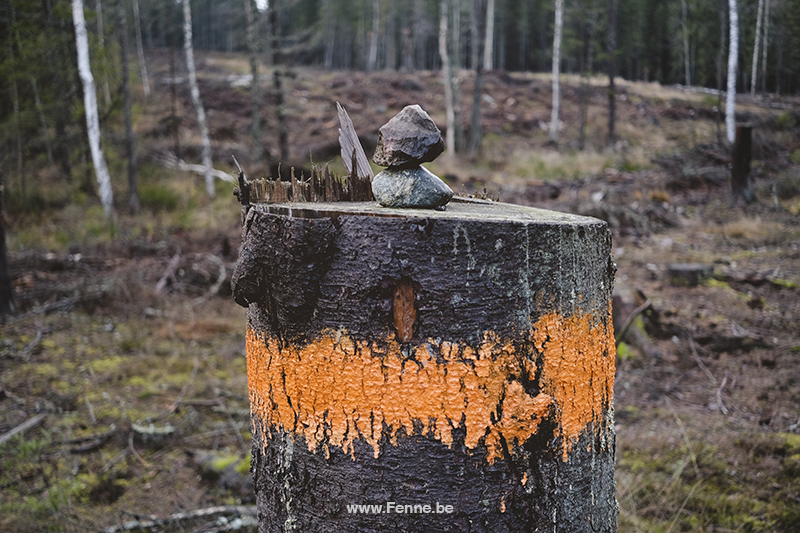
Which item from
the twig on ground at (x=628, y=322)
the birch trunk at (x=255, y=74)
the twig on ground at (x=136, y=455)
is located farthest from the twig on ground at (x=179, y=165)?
the twig on ground at (x=628, y=322)

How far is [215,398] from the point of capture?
393cm

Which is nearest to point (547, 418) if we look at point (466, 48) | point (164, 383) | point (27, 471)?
point (27, 471)

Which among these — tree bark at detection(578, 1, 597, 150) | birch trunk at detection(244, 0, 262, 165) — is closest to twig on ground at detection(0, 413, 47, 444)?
birch trunk at detection(244, 0, 262, 165)

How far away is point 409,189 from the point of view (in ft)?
4.38

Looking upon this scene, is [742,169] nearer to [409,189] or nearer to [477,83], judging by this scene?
[477,83]

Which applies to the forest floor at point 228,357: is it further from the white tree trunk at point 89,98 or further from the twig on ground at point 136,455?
the white tree trunk at point 89,98

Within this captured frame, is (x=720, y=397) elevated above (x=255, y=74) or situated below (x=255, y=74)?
below

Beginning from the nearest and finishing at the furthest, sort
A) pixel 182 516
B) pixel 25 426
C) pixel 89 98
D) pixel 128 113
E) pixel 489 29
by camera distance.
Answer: pixel 182 516, pixel 25 426, pixel 89 98, pixel 128 113, pixel 489 29

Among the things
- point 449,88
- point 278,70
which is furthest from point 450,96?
point 278,70

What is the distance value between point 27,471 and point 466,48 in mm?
45913

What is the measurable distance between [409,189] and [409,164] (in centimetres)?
9

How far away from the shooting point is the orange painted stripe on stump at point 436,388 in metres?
1.03

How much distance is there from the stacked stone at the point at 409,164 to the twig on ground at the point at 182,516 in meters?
1.90

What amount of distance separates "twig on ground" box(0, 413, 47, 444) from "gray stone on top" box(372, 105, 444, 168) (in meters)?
3.30
